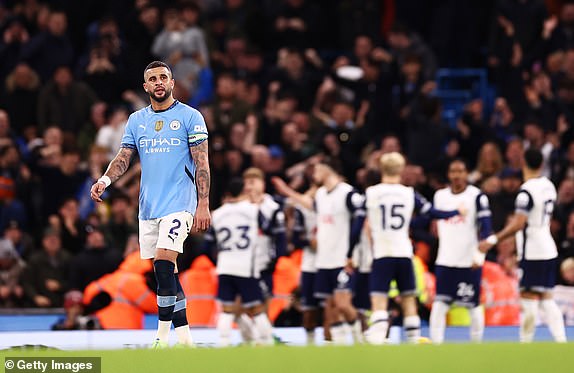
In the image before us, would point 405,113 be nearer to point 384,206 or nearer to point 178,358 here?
point 384,206

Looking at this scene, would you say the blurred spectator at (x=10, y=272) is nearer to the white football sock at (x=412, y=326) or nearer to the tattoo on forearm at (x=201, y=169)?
the white football sock at (x=412, y=326)

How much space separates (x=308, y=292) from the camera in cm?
1678

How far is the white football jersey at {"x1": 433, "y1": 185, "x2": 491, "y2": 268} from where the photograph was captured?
1580 centimetres

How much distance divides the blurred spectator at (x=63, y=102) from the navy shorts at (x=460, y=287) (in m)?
7.31

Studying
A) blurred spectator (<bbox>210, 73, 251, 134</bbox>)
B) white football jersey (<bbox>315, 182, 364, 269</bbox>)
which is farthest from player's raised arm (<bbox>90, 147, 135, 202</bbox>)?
blurred spectator (<bbox>210, 73, 251, 134</bbox>)

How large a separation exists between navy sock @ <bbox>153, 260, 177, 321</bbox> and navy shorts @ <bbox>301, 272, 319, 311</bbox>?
5176 mm

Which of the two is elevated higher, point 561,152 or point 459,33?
point 459,33

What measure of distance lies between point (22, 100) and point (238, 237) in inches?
242

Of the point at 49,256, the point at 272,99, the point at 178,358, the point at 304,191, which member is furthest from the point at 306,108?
the point at 178,358

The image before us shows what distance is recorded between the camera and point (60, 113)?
20.9 meters

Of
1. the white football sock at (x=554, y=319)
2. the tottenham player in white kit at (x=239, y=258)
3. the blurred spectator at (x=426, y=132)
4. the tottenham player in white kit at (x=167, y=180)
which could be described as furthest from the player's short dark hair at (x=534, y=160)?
the tottenham player in white kit at (x=167, y=180)

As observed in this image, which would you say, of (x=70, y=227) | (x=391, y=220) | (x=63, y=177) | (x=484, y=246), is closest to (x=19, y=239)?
(x=70, y=227)

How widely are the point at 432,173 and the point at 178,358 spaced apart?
1084 centimetres

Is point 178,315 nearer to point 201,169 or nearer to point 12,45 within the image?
point 201,169
